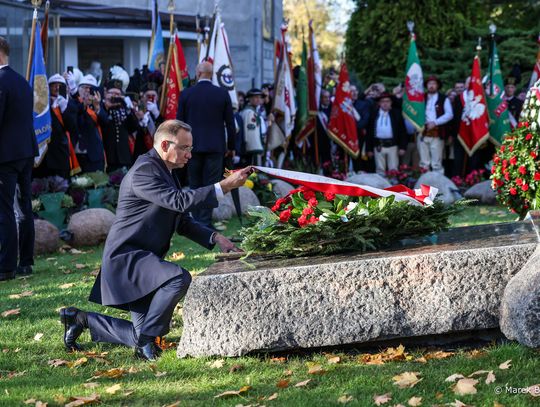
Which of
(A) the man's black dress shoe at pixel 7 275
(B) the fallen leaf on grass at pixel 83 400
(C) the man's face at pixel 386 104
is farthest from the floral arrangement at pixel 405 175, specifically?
(B) the fallen leaf on grass at pixel 83 400

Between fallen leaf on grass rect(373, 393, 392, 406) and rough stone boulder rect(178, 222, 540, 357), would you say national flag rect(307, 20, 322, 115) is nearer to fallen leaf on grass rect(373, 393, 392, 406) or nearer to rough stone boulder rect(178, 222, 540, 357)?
rough stone boulder rect(178, 222, 540, 357)

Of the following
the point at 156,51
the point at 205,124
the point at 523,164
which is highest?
the point at 156,51

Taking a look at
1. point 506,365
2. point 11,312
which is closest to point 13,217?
point 11,312

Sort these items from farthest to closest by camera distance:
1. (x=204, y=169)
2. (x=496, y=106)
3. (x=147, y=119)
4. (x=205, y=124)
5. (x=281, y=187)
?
(x=496, y=106), (x=281, y=187), (x=147, y=119), (x=204, y=169), (x=205, y=124)

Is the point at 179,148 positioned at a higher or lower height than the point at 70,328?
higher

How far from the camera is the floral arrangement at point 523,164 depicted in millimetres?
9523

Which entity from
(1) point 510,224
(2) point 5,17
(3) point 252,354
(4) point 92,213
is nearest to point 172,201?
(3) point 252,354

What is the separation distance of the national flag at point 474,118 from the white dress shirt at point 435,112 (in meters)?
0.26

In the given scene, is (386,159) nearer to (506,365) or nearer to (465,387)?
(506,365)

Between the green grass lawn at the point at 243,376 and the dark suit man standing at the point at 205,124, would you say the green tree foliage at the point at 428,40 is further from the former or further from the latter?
the green grass lawn at the point at 243,376

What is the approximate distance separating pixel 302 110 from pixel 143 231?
12.3 meters

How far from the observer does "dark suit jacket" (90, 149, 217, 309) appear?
620 cm

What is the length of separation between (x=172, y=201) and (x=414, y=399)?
2.09 meters

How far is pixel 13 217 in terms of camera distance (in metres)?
9.48
